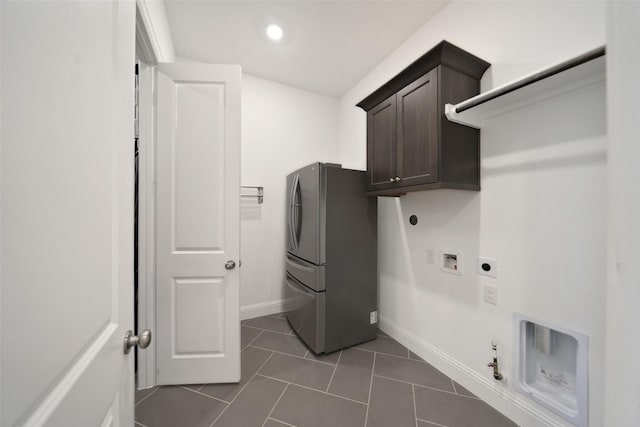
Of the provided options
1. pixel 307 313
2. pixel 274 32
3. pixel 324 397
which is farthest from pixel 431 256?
pixel 274 32

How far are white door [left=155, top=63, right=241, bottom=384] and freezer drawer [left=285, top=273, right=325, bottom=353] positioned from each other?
Answer: 640 mm

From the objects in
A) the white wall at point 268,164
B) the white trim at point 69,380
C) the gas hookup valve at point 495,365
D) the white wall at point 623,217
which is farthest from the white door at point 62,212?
the white wall at point 268,164

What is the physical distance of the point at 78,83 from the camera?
442mm

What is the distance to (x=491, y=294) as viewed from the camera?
1.51 metres

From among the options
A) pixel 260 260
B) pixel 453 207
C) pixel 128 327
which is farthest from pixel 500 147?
pixel 260 260

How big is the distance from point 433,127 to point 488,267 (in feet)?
3.17

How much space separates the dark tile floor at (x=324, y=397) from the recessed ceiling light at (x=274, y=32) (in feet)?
9.27

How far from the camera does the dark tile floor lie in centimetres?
139

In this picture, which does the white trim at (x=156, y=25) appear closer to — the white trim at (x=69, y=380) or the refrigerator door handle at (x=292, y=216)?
the refrigerator door handle at (x=292, y=216)

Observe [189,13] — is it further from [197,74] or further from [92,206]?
[92,206]

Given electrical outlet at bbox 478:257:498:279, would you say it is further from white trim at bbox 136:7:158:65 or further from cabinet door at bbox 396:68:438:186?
white trim at bbox 136:7:158:65

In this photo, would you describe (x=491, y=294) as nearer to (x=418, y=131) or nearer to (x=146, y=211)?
(x=418, y=131)

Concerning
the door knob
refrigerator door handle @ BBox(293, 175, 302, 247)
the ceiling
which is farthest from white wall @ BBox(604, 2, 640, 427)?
refrigerator door handle @ BBox(293, 175, 302, 247)

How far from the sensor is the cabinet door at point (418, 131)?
147cm
